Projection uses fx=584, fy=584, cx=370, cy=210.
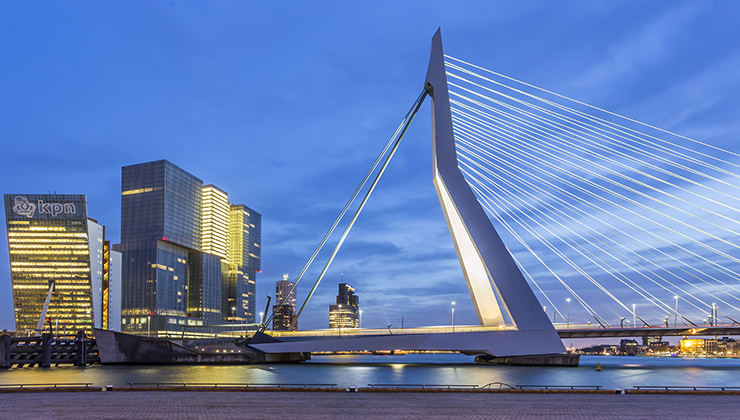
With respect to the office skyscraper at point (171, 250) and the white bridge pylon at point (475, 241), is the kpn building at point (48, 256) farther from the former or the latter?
the white bridge pylon at point (475, 241)

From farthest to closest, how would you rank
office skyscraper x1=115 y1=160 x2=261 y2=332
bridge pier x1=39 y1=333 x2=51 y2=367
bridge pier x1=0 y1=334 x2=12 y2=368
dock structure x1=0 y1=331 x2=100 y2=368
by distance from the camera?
office skyscraper x1=115 y1=160 x2=261 y2=332 < bridge pier x1=39 y1=333 x2=51 y2=367 < dock structure x1=0 y1=331 x2=100 y2=368 < bridge pier x1=0 y1=334 x2=12 y2=368

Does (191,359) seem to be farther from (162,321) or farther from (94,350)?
(162,321)

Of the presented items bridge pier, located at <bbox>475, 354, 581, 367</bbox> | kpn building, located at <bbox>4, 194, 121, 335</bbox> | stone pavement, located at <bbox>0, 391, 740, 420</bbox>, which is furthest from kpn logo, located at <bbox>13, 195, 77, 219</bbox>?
stone pavement, located at <bbox>0, 391, 740, 420</bbox>

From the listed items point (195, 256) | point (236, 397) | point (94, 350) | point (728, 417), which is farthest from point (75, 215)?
point (728, 417)

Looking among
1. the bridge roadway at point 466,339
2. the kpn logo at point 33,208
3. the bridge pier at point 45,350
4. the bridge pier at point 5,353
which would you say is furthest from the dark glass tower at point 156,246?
the bridge pier at point 5,353

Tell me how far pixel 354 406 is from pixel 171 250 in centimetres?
11955

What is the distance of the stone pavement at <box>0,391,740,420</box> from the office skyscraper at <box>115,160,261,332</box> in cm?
10919

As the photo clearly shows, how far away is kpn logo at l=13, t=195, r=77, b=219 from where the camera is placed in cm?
9994

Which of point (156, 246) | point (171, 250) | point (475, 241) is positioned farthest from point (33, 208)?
point (475, 241)

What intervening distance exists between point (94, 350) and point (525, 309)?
102ft

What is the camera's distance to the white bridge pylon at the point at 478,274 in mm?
31000

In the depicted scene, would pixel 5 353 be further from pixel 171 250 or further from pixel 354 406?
pixel 171 250

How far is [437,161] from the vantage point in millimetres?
32562

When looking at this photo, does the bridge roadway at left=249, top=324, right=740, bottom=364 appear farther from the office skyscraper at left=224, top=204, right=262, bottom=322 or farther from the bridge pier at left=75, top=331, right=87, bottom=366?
the office skyscraper at left=224, top=204, right=262, bottom=322
